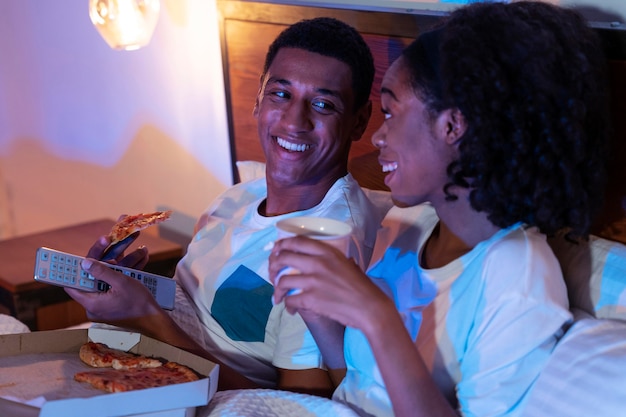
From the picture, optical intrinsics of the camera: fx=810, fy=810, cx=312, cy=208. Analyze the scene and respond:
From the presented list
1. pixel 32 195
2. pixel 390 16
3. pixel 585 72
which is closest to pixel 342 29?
pixel 390 16

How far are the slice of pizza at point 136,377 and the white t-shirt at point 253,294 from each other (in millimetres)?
262

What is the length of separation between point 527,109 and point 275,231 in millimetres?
665

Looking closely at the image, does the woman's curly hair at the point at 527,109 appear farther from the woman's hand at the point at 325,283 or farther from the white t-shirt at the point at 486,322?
the woman's hand at the point at 325,283

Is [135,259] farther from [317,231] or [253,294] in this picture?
[317,231]

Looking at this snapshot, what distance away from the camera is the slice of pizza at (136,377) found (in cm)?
123

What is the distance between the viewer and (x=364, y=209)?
161 cm

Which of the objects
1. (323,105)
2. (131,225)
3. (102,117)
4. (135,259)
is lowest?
(102,117)

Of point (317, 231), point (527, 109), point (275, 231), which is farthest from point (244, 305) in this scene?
point (527, 109)

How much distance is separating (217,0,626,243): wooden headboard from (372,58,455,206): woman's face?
365 mm

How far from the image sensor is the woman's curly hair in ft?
3.76

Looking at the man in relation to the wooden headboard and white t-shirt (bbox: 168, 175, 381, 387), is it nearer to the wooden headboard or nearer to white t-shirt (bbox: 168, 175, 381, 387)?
white t-shirt (bbox: 168, 175, 381, 387)

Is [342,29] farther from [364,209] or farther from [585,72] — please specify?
[585,72]

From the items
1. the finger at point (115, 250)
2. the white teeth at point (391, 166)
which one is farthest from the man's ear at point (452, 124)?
the finger at point (115, 250)

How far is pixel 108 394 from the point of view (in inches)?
46.6
